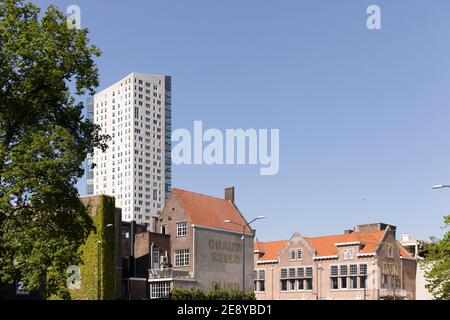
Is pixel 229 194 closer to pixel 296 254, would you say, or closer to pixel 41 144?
pixel 296 254

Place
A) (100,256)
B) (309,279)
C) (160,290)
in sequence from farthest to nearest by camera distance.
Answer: (309,279) < (160,290) < (100,256)

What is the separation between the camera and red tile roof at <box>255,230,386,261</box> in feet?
374

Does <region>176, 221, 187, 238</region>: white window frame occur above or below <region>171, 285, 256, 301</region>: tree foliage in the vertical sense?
above

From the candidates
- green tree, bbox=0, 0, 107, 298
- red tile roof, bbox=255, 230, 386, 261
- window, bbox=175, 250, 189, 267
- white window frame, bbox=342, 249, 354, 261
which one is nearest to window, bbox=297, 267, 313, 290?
red tile roof, bbox=255, 230, 386, 261

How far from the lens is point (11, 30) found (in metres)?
35.5

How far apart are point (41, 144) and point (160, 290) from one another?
57.0 m

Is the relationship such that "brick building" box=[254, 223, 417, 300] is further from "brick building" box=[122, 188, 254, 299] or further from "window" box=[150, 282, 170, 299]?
"window" box=[150, 282, 170, 299]

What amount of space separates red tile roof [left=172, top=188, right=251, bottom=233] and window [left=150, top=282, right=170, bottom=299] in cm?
1058

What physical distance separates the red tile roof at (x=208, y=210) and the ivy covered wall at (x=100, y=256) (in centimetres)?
1814

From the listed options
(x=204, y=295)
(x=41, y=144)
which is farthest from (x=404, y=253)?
(x=41, y=144)

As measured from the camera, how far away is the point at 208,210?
328ft

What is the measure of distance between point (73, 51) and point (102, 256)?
44119 mm

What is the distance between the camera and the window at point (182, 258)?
92875 mm
